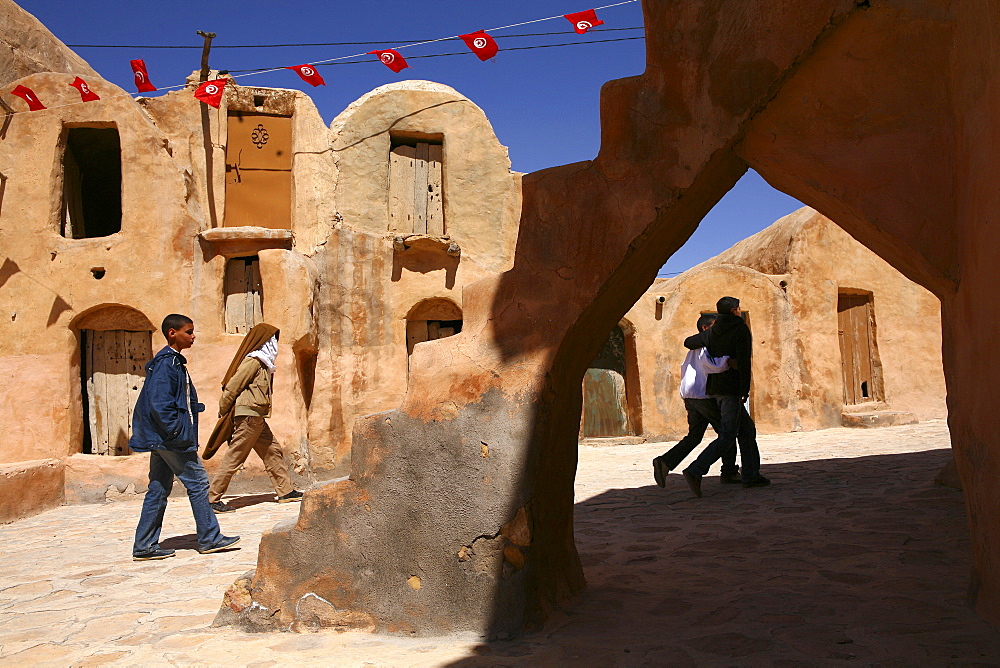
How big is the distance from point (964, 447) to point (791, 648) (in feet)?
3.63

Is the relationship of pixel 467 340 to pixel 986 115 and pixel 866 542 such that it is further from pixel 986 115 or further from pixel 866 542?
pixel 866 542

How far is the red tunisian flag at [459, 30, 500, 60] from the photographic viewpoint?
9617mm

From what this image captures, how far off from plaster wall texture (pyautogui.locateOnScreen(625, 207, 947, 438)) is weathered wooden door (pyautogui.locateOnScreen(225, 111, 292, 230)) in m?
6.55

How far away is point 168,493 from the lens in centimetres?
532

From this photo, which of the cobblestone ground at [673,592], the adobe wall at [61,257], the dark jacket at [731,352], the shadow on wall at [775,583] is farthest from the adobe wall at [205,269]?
the dark jacket at [731,352]

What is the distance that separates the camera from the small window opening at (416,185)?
1198cm

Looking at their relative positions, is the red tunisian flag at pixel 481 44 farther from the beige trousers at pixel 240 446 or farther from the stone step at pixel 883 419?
the stone step at pixel 883 419

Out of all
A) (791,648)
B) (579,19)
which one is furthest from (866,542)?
(579,19)

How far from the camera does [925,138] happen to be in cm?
309

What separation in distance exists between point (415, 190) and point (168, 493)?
7705 millimetres

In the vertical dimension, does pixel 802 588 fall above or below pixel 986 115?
below

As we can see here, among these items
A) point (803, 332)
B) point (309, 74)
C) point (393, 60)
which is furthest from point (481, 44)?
point (803, 332)

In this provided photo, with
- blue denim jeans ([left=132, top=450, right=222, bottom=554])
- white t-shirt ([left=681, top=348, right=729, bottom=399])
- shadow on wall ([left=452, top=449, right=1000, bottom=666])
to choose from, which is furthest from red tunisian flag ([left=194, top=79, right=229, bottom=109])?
shadow on wall ([left=452, top=449, right=1000, bottom=666])

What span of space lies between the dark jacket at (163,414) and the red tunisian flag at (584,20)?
677 centimetres
